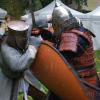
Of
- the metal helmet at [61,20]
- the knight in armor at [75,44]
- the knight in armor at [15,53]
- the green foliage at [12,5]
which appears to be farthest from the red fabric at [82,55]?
the green foliage at [12,5]

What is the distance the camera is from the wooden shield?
4.37 m

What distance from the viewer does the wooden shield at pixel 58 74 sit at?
4.37m

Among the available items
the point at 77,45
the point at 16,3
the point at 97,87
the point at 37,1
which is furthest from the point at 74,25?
the point at 16,3

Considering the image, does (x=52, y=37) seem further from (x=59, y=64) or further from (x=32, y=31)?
(x=59, y=64)

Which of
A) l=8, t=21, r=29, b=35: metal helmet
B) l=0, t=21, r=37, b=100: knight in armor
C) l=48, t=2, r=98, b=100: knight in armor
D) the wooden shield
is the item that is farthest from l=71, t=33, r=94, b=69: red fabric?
l=8, t=21, r=29, b=35: metal helmet

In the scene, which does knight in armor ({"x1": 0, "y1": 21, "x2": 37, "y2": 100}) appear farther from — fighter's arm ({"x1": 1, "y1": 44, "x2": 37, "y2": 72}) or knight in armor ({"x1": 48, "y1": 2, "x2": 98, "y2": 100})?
knight in armor ({"x1": 48, "y1": 2, "x2": 98, "y2": 100})

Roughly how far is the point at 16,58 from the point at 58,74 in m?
0.40

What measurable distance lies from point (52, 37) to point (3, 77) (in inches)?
34.2

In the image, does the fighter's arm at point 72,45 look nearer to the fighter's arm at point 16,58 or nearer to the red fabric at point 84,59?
the red fabric at point 84,59

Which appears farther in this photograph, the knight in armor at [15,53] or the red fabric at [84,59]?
the red fabric at [84,59]

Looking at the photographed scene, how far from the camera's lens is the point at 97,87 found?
Result: 15.3 feet

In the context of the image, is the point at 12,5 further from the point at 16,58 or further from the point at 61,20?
the point at 16,58

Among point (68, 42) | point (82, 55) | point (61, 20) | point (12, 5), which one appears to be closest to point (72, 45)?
point (68, 42)

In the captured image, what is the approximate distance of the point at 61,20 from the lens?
185 inches
